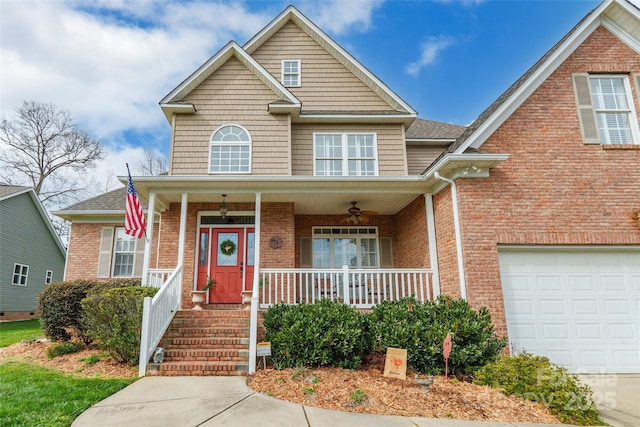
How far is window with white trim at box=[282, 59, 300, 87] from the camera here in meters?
11.5

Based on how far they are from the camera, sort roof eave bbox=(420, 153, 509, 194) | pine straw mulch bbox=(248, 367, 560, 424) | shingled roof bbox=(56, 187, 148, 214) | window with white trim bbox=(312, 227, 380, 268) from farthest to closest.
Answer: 1. shingled roof bbox=(56, 187, 148, 214)
2. window with white trim bbox=(312, 227, 380, 268)
3. roof eave bbox=(420, 153, 509, 194)
4. pine straw mulch bbox=(248, 367, 560, 424)

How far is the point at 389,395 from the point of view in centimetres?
487

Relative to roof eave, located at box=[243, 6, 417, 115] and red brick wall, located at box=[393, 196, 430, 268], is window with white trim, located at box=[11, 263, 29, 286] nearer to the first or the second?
roof eave, located at box=[243, 6, 417, 115]

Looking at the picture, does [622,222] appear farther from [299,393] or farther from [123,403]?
[123,403]

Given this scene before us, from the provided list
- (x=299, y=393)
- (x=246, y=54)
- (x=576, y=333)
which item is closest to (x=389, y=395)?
(x=299, y=393)

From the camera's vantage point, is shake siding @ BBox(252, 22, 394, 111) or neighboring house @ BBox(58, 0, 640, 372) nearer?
neighboring house @ BBox(58, 0, 640, 372)

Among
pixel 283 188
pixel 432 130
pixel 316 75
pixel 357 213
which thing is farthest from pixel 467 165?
pixel 316 75

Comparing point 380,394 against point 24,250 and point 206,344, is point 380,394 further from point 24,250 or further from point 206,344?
point 24,250

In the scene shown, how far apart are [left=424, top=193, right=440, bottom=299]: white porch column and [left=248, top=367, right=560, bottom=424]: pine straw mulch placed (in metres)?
2.45

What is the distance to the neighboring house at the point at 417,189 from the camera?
7090 mm

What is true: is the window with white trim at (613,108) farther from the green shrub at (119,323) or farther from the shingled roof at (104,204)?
the shingled roof at (104,204)

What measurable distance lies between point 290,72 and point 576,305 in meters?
9.86

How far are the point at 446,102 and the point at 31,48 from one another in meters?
20.0

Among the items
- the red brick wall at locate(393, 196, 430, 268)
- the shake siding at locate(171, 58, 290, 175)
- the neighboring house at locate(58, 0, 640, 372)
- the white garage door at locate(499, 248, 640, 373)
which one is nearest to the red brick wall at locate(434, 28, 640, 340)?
the neighboring house at locate(58, 0, 640, 372)
